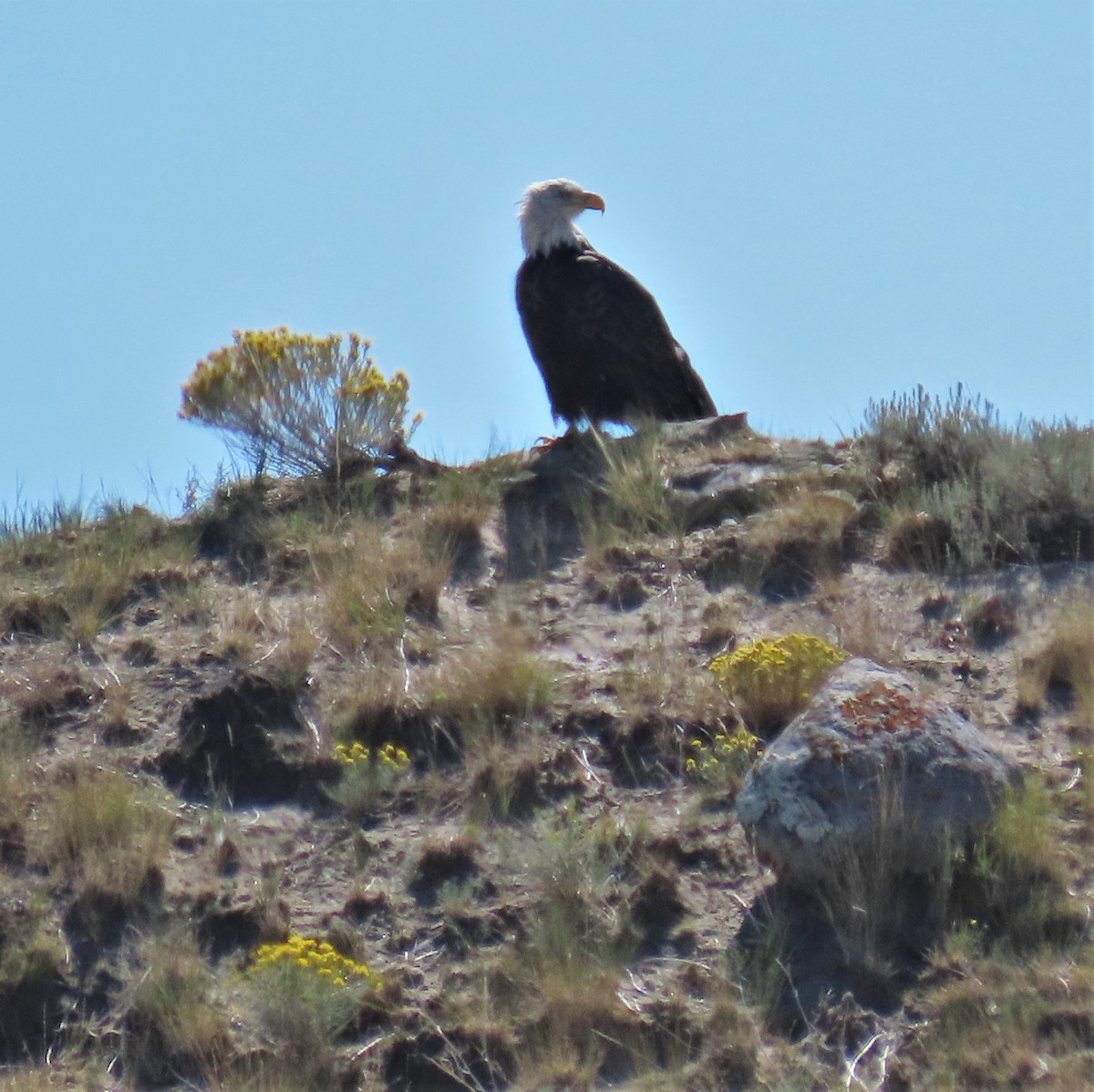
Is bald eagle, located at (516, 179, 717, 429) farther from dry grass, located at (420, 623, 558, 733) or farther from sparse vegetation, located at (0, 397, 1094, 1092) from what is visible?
dry grass, located at (420, 623, 558, 733)

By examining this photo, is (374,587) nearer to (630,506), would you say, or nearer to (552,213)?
(630,506)

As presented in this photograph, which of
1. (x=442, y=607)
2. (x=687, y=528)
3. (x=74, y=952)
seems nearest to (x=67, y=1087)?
(x=74, y=952)

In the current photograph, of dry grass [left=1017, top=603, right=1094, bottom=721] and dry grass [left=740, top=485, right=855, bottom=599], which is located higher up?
dry grass [left=740, top=485, right=855, bottom=599]

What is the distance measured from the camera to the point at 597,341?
11.1 m

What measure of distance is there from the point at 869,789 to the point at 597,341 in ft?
19.2

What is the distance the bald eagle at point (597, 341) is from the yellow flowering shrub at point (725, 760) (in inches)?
178

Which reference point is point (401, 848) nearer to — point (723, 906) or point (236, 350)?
point (723, 906)

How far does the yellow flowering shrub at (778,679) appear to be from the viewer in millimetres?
6910

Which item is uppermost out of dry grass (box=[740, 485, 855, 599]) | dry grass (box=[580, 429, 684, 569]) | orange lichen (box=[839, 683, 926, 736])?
dry grass (box=[580, 429, 684, 569])

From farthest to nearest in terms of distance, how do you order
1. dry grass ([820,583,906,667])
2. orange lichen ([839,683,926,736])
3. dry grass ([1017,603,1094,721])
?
dry grass ([820,583,906,667])
dry grass ([1017,603,1094,721])
orange lichen ([839,683,926,736])

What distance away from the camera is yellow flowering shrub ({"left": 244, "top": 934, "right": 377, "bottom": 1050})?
545 centimetres

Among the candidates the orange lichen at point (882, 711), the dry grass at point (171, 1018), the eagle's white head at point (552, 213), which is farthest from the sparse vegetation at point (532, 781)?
the eagle's white head at point (552, 213)

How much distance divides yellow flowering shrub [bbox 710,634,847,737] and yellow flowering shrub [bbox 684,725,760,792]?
0.16 meters

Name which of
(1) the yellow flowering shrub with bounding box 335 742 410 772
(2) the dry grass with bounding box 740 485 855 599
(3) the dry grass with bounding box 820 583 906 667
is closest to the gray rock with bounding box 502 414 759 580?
(2) the dry grass with bounding box 740 485 855 599
